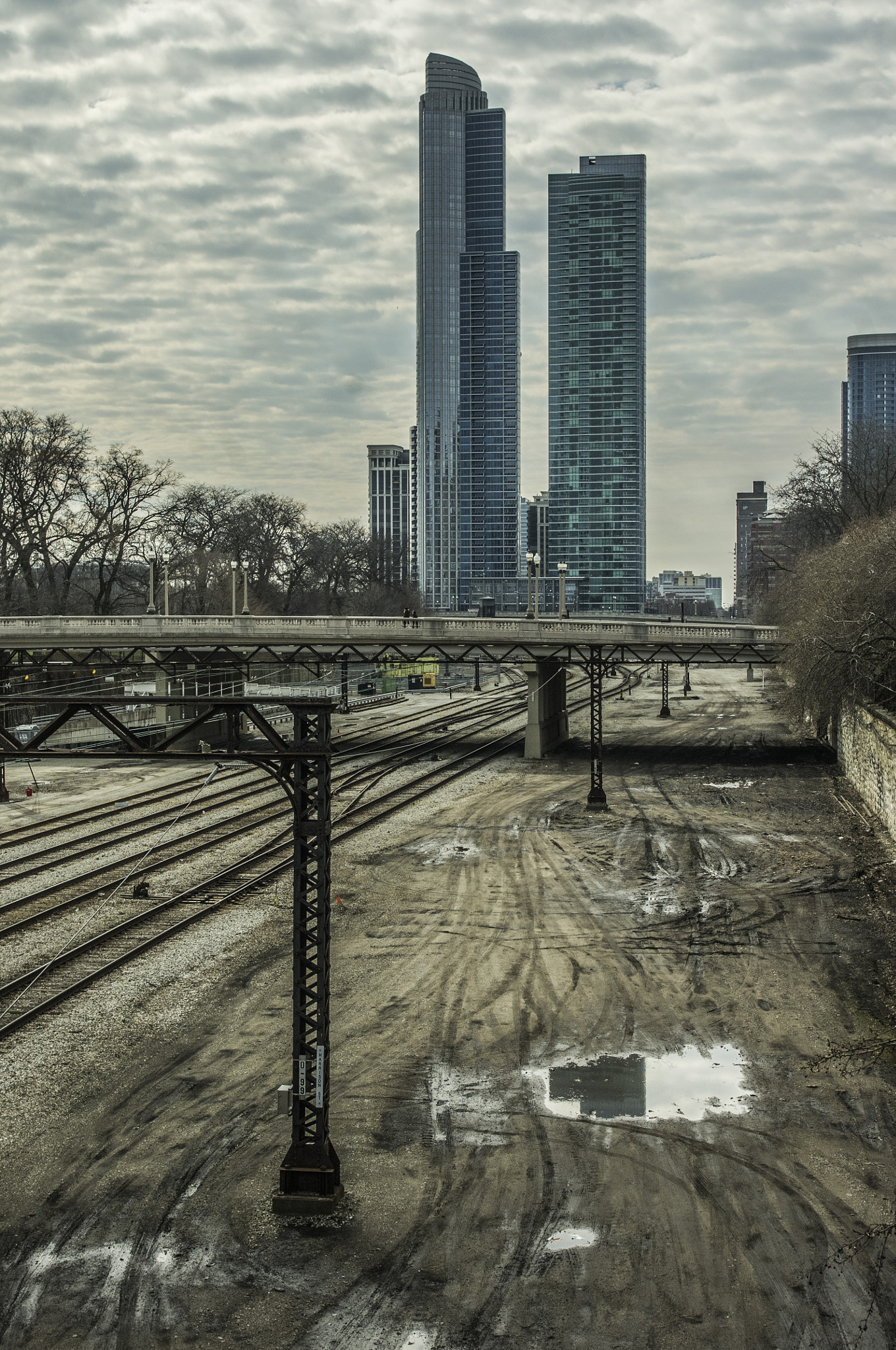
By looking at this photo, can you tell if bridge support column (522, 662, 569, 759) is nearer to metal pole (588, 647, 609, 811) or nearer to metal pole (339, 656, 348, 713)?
metal pole (588, 647, 609, 811)

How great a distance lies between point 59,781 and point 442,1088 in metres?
33.7

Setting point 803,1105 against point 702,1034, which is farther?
point 702,1034

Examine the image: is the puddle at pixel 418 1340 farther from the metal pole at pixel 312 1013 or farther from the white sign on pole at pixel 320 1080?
the white sign on pole at pixel 320 1080

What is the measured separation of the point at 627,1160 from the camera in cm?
1356

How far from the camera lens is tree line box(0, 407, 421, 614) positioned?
7106 centimetres

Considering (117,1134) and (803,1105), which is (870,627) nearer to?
(803,1105)

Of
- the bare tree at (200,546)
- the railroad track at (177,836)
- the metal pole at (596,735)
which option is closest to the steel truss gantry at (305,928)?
the railroad track at (177,836)

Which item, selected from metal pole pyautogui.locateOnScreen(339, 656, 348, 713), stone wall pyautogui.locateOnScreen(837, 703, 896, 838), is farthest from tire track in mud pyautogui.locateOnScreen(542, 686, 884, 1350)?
metal pole pyautogui.locateOnScreen(339, 656, 348, 713)

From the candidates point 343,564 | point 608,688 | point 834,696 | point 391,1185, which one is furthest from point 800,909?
point 343,564

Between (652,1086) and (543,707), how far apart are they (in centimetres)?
3678

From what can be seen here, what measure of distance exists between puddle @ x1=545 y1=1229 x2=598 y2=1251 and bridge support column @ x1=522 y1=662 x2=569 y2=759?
39152mm

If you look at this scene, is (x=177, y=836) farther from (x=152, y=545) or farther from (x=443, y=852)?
(x=152, y=545)

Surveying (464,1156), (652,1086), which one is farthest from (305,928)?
(652,1086)

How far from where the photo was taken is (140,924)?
23578 mm
